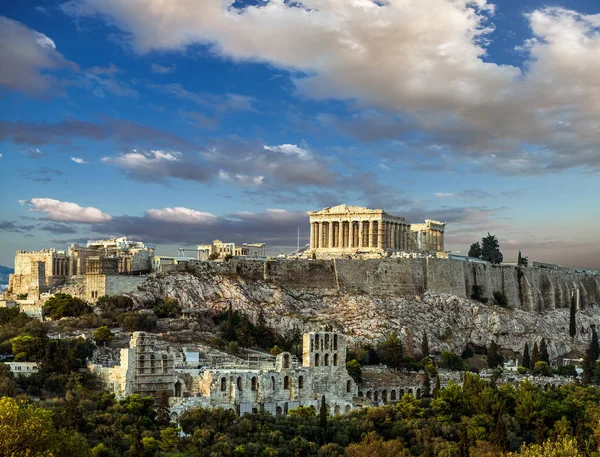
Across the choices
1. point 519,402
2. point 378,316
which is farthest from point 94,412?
point 378,316

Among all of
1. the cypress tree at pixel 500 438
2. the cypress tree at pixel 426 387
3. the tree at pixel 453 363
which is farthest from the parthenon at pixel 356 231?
the cypress tree at pixel 500 438

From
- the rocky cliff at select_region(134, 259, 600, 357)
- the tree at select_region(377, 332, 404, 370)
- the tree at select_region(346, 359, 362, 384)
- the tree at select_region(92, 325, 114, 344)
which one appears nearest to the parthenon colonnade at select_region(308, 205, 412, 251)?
the rocky cliff at select_region(134, 259, 600, 357)

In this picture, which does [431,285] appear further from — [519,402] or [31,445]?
[31,445]

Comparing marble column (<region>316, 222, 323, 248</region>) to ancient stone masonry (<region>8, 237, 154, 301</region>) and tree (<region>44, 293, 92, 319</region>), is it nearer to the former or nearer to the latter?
ancient stone masonry (<region>8, 237, 154, 301</region>)

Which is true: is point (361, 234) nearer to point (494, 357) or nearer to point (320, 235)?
point (320, 235)

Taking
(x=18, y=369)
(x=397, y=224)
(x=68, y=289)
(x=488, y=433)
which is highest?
(x=397, y=224)

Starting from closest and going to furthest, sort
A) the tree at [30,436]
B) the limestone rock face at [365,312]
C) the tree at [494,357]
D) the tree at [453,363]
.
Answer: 1. the tree at [30,436]
2. the tree at [453,363]
3. the limestone rock face at [365,312]
4. the tree at [494,357]

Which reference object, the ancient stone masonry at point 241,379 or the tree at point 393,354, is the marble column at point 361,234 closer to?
the tree at point 393,354
